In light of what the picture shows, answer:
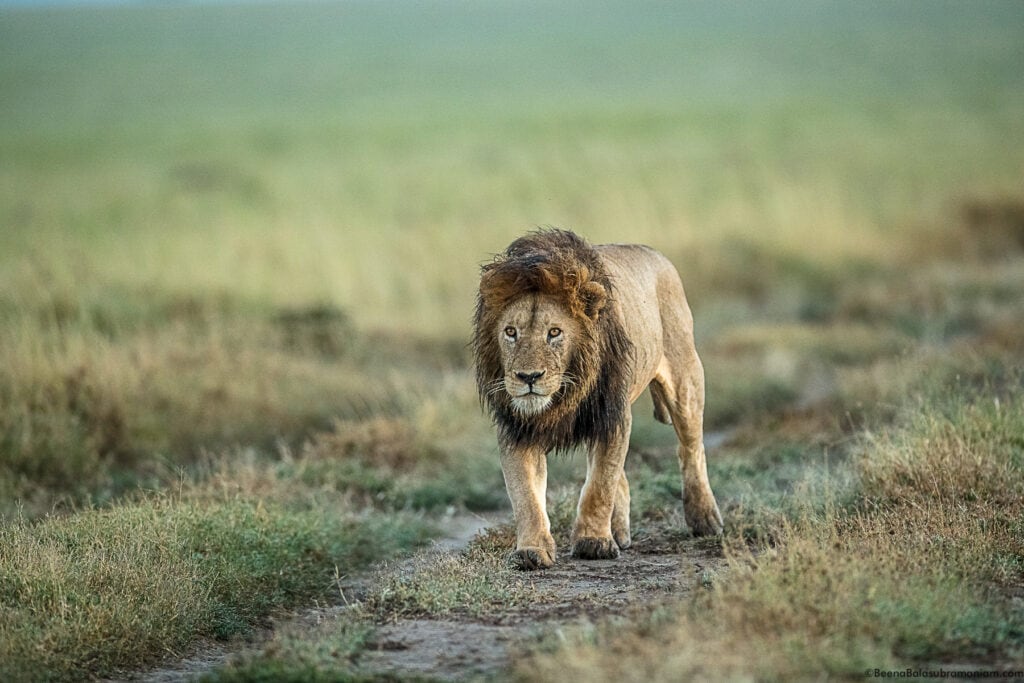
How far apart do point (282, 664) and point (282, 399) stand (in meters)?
8.11

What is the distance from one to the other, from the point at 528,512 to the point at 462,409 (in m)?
5.47

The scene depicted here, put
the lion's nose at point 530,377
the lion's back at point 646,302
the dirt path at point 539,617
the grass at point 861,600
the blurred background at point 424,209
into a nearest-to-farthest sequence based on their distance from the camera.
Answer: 1. the grass at point 861,600
2. the dirt path at point 539,617
3. the lion's nose at point 530,377
4. the lion's back at point 646,302
5. the blurred background at point 424,209

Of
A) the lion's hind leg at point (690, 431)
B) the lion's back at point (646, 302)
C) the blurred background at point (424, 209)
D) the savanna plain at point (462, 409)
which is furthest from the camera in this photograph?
the blurred background at point (424, 209)

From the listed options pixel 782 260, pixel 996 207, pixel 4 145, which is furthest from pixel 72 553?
pixel 4 145

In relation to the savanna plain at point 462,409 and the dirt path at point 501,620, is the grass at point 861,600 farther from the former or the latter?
the dirt path at point 501,620

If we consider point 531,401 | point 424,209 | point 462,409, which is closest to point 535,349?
point 531,401

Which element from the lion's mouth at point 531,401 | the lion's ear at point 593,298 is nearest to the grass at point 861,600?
the lion's mouth at point 531,401

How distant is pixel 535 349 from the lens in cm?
779

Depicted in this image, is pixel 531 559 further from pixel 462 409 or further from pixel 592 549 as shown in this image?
pixel 462 409

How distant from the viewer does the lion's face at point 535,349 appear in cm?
775

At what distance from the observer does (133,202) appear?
107ft

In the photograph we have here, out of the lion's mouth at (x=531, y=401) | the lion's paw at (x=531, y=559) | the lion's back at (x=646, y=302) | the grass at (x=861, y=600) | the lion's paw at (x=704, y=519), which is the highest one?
the lion's back at (x=646, y=302)

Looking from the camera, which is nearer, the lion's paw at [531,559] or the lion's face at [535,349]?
the lion's face at [535,349]

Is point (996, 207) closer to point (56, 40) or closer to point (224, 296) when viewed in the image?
point (224, 296)
